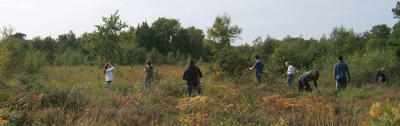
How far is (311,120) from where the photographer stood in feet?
16.9

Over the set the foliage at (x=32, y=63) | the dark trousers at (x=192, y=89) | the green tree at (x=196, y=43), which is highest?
the green tree at (x=196, y=43)

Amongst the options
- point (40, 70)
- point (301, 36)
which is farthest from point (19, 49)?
point (301, 36)

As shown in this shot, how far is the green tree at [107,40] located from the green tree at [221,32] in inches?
435

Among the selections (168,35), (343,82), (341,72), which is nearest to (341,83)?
(343,82)

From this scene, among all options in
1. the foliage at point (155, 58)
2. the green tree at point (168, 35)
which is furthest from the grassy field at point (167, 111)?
the green tree at point (168, 35)

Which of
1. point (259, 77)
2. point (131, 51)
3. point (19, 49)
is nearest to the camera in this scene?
point (259, 77)

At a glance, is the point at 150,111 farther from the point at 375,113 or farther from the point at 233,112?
the point at 375,113

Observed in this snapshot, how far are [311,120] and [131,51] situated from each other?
32.1 m

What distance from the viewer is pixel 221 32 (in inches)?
1243

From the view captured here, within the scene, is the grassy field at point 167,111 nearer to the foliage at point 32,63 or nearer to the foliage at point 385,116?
the foliage at point 385,116

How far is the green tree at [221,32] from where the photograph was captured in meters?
31.4

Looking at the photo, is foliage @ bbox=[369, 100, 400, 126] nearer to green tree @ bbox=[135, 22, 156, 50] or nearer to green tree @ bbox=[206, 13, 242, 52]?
green tree @ bbox=[206, 13, 242, 52]

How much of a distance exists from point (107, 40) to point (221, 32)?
40.9ft

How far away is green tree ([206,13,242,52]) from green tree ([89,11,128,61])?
36.3 ft
